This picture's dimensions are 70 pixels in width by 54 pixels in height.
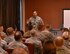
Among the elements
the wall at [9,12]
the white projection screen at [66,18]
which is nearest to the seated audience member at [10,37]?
the wall at [9,12]

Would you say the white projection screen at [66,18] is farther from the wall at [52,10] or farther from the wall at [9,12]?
the wall at [9,12]

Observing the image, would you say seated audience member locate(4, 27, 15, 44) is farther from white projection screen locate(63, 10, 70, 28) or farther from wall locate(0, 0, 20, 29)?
white projection screen locate(63, 10, 70, 28)

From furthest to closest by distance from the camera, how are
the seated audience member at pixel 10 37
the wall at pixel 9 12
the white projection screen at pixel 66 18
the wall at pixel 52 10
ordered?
the wall at pixel 52 10, the white projection screen at pixel 66 18, the wall at pixel 9 12, the seated audience member at pixel 10 37

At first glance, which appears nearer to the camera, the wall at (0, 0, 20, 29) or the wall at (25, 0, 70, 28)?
the wall at (0, 0, 20, 29)

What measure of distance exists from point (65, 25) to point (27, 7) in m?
2.47

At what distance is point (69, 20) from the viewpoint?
13312 millimetres

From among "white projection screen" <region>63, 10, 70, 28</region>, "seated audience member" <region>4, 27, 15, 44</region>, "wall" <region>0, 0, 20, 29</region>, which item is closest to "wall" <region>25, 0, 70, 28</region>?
"white projection screen" <region>63, 10, 70, 28</region>

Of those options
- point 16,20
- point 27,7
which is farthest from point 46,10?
point 16,20

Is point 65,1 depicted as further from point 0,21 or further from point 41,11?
point 0,21

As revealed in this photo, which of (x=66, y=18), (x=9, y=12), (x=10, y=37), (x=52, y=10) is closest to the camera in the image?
(x=10, y=37)

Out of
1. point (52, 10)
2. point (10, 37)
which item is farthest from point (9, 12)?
point (10, 37)

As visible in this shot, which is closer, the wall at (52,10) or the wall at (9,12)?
the wall at (9,12)

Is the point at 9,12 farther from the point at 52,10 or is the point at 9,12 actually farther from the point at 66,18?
the point at 66,18

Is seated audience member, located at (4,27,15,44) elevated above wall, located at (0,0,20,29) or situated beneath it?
situated beneath
